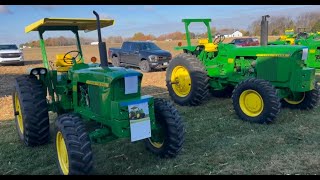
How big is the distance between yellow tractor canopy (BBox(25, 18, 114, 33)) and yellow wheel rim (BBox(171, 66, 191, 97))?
2713mm

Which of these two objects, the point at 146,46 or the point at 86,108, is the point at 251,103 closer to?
the point at 86,108

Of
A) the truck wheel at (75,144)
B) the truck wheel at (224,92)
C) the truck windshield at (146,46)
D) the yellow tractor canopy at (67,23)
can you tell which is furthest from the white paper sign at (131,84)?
the truck windshield at (146,46)

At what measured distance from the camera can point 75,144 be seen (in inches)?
134

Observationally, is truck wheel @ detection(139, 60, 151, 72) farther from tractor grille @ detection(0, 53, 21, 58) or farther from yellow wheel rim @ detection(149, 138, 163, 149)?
yellow wheel rim @ detection(149, 138, 163, 149)

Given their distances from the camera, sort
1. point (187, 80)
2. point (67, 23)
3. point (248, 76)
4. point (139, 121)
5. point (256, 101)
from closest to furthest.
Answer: point (139, 121) → point (67, 23) → point (256, 101) → point (248, 76) → point (187, 80)

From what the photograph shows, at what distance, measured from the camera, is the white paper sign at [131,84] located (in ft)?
12.4

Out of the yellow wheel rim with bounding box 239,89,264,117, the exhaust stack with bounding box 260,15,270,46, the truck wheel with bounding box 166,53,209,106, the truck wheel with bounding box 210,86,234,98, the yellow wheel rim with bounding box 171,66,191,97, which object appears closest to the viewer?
the yellow wheel rim with bounding box 239,89,264,117

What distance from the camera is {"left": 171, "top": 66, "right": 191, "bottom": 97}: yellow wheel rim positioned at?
7676 mm

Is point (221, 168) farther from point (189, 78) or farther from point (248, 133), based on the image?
point (189, 78)

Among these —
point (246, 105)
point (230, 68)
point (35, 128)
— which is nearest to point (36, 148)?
point (35, 128)

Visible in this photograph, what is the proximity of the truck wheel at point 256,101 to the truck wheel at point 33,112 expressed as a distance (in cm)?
351

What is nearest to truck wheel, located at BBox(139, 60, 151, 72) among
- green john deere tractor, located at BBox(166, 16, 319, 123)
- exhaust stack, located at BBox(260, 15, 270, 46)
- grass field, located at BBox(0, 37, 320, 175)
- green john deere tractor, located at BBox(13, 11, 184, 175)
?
green john deere tractor, located at BBox(166, 16, 319, 123)

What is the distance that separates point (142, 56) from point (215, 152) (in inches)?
445

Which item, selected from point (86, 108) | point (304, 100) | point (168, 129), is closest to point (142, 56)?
point (304, 100)
